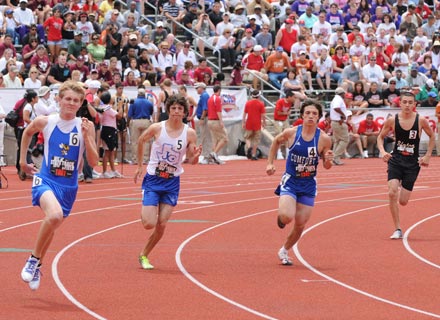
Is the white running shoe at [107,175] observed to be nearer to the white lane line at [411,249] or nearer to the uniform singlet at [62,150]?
the white lane line at [411,249]

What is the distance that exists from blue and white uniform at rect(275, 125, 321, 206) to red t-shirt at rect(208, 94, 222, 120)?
14.9 meters

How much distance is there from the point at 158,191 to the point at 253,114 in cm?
1633

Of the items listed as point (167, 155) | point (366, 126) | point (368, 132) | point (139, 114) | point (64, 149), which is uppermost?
point (64, 149)

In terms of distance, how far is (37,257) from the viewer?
30.6 ft

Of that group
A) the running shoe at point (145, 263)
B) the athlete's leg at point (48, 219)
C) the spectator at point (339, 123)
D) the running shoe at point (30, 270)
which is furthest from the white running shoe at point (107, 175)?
the running shoe at point (30, 270)

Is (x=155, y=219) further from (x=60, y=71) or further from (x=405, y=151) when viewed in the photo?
(x=60, y=71)

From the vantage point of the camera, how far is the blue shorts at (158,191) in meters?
11.0

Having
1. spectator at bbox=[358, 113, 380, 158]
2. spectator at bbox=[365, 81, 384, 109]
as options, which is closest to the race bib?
spectator at bbox=[358, 113, 380, 158]

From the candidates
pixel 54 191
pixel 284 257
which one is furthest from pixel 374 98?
pixel 54 191

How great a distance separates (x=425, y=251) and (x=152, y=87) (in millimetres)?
14000

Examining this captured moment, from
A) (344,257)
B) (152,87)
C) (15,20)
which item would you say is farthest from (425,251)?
(15,20)

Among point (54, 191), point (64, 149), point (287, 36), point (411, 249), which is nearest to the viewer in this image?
point (54, 191)

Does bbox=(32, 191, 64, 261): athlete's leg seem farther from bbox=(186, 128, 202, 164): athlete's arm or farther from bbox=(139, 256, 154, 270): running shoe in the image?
bbox=(186, 128, 202, 164): athlete's arm

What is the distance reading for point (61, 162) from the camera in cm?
948
